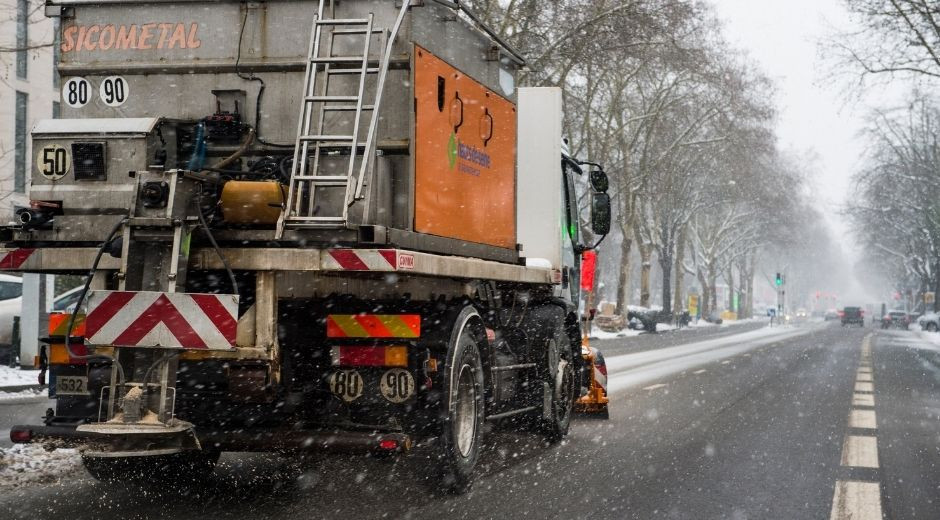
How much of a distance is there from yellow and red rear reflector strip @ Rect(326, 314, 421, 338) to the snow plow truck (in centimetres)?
1

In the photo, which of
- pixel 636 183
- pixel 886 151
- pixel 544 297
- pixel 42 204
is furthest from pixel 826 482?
pixel 886 151

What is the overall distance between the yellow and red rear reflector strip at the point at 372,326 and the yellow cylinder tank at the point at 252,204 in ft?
2.63

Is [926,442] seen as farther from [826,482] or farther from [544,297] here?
[544,297]

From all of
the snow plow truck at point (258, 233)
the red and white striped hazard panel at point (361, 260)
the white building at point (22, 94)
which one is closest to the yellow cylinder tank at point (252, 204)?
the snow plow truck at point (258, 233)

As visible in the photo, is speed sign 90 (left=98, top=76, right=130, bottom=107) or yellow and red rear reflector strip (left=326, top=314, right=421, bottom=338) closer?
yellow and red rear reflector strip (left=326, top=314, right=421, bottom=338)

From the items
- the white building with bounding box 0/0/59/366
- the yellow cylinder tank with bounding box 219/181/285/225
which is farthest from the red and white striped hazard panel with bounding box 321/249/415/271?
the white building with bounding box 0/0/59/366

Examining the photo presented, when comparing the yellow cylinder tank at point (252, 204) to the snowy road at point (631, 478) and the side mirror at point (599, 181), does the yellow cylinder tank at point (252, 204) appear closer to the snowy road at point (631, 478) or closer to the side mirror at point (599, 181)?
the snowy road at point (631, 478)

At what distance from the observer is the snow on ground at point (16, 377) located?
14284mm

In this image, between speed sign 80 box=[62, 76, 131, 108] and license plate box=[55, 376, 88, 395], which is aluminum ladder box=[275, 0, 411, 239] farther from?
license plate box=[55, 376, 88, 395]

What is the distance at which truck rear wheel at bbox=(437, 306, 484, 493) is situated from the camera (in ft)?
21.6

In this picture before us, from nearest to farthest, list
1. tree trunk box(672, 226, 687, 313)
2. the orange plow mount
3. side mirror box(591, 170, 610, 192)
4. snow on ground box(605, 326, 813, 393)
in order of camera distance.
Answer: side mirror box(591, 170, 610, 192), the orange plow mount, snow on ground box(605, 326, 813, 393), tree trunk box(672, 226, 687, 313)

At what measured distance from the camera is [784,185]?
73.9 metres

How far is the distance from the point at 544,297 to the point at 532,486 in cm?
249

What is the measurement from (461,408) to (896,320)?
8252cm
